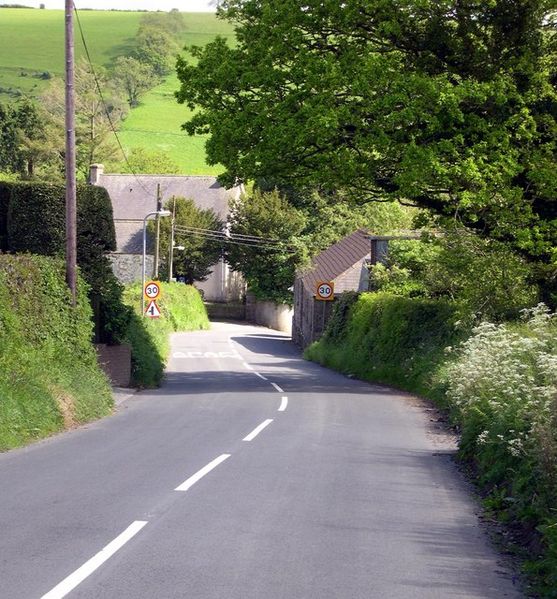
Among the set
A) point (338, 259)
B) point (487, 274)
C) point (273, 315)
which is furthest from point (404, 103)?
point (273, 315)

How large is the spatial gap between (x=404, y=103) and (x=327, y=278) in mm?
36276

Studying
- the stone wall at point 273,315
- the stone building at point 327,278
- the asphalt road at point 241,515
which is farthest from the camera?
the stone wall at point 273,315

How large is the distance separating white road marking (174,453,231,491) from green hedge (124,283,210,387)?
16346mm

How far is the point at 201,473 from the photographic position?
1229 cm

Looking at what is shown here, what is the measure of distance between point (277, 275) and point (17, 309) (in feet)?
204

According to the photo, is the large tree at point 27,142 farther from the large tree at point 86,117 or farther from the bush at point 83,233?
the bush at point 83,233

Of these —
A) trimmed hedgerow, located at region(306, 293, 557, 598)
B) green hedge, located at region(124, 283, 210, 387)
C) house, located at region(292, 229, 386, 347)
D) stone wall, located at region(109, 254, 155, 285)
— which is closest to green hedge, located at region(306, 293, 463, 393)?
trimmed hedgerow, located at region(306, 293, 557, 598)

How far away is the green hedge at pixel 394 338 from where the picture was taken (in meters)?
29.1

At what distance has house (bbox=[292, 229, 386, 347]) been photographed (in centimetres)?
5638

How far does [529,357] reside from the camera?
14.7m

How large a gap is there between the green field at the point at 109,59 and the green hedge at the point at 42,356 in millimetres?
106427

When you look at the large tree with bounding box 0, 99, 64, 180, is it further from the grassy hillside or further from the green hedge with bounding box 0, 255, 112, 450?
the green hedge with bounding box 0, 255, 112, 450

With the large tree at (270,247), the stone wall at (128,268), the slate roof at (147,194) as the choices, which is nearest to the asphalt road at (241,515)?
the stone wall at (128,268)

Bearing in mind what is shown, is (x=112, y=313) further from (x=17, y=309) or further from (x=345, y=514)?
(x=345, y=514)
